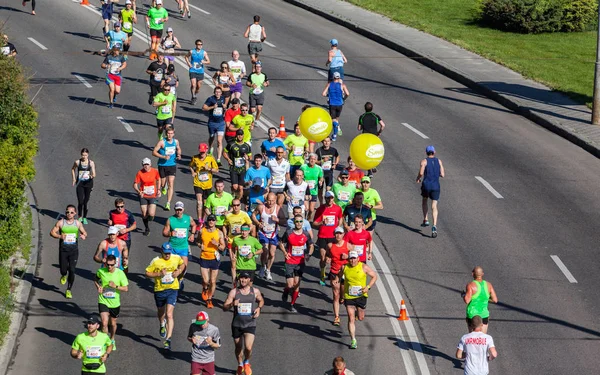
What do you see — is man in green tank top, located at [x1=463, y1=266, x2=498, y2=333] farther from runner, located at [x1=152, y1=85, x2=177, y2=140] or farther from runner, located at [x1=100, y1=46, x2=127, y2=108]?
runner, located at [x1=100, y1=46, x2=127, y2=108]

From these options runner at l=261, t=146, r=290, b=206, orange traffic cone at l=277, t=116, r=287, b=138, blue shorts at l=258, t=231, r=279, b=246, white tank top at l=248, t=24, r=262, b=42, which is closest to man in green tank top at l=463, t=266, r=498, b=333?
blue shorts at l=258, t=231, r=279, b=246

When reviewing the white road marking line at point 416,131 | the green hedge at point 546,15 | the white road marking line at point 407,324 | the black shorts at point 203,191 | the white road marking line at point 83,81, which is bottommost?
the white road marking line at point 83,81

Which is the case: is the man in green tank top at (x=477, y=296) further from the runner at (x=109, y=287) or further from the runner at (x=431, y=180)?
the runner at (x=109, y=287)

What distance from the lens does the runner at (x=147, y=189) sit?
23.2 metres

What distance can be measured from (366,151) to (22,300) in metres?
7.39

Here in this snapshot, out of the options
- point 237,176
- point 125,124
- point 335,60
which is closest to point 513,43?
point 335,60

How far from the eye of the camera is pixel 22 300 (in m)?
20.6

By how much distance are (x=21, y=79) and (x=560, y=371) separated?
1415cm

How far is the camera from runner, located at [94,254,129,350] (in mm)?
18547

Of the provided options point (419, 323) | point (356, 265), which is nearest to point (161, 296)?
point (356, 265)

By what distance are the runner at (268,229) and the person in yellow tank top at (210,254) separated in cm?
125

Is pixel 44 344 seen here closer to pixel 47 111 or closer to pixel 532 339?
pixel 532 339

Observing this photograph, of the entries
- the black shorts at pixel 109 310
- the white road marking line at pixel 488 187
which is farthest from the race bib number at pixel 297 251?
the white road marking line at pixel 488 187

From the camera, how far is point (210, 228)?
66.5ft
